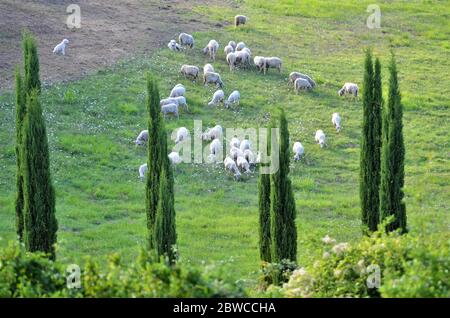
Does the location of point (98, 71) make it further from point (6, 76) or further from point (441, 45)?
point (441, 45)

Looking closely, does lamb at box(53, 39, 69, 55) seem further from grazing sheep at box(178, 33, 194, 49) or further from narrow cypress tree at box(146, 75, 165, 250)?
narrow cypress tree at box(146, 75, 165, 250)

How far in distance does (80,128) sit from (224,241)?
9.58 m

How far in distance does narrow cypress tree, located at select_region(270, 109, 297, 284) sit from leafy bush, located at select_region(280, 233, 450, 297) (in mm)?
4401

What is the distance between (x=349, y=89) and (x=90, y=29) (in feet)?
39.7

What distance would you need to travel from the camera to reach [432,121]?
124 ft

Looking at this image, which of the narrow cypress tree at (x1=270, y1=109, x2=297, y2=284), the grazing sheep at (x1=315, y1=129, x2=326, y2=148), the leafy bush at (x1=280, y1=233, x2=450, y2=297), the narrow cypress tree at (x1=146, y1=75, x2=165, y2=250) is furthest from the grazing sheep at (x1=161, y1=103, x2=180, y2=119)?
the leafy bush at (x1=280, y1=233, x2=450, y2=297)

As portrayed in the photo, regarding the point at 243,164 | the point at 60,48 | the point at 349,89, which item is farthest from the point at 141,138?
the point at 349,89

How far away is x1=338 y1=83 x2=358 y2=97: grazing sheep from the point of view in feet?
129

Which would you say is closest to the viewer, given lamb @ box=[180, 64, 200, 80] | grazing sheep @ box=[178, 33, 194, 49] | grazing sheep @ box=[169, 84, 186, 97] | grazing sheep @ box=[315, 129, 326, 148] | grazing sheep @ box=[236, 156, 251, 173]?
grazing sheep @ box=[236, 156, 251, 173]

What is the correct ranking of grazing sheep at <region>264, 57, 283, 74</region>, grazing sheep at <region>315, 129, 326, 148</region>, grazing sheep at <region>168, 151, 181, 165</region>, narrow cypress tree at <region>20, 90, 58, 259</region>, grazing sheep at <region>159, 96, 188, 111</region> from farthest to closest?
grazing sheep at <region>264, 57, 283, 74</region>
grazing sheep at <region>159, 96, 188, 111</region>
grazing sheep at <region>315, 129, 326, 148</region>
grazing sheep at <region>168, 151, 181, 165</region>
narrow cypress tree at <region>20, 90, 58, 259</region>

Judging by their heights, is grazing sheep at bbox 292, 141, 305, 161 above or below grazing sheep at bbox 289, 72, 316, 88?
below
